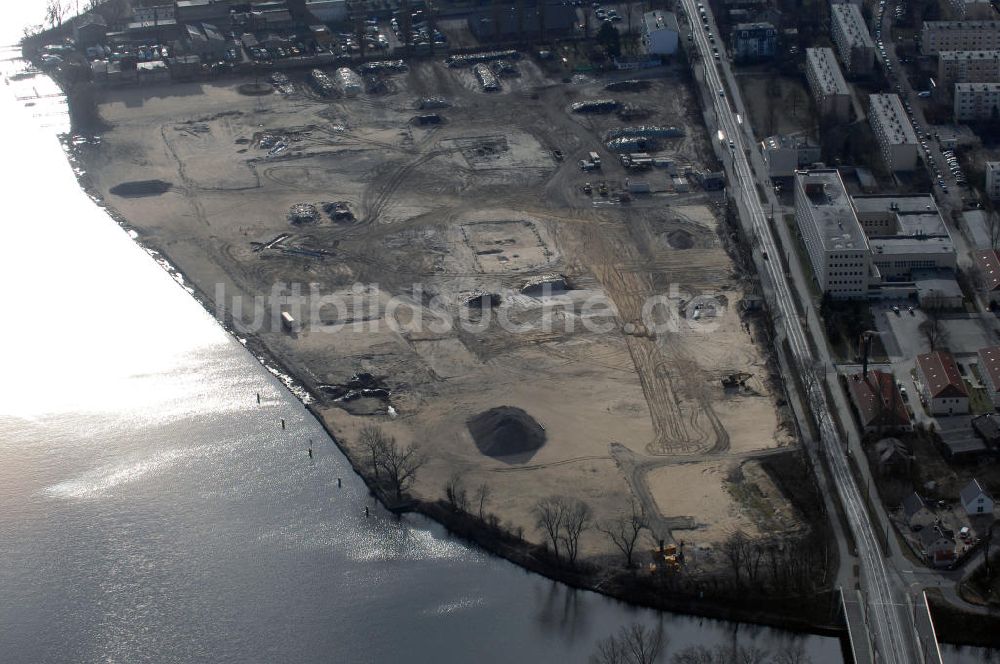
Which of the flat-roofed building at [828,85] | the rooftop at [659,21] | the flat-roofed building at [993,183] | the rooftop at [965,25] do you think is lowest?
the flat-roofed building at [993,183]

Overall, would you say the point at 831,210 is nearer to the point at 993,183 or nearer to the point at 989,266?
the point at 989,266

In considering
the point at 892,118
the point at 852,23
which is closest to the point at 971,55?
the point at 852,23

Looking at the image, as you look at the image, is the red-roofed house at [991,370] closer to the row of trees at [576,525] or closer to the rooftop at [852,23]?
the row of trees at [576,525]

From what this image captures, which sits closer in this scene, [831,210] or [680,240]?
[831,210]

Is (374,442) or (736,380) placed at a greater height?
(736,380)

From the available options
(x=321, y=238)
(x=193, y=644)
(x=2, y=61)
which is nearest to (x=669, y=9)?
(x=321, y=238)

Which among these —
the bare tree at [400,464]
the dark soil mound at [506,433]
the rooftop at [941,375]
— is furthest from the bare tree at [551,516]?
the rooftop at [941,375]

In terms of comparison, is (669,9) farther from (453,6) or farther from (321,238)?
(321,238)

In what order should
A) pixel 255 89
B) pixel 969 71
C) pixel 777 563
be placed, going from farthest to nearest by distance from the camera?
pixel 255 89 < pixel 969 71 < pixel 777 563
